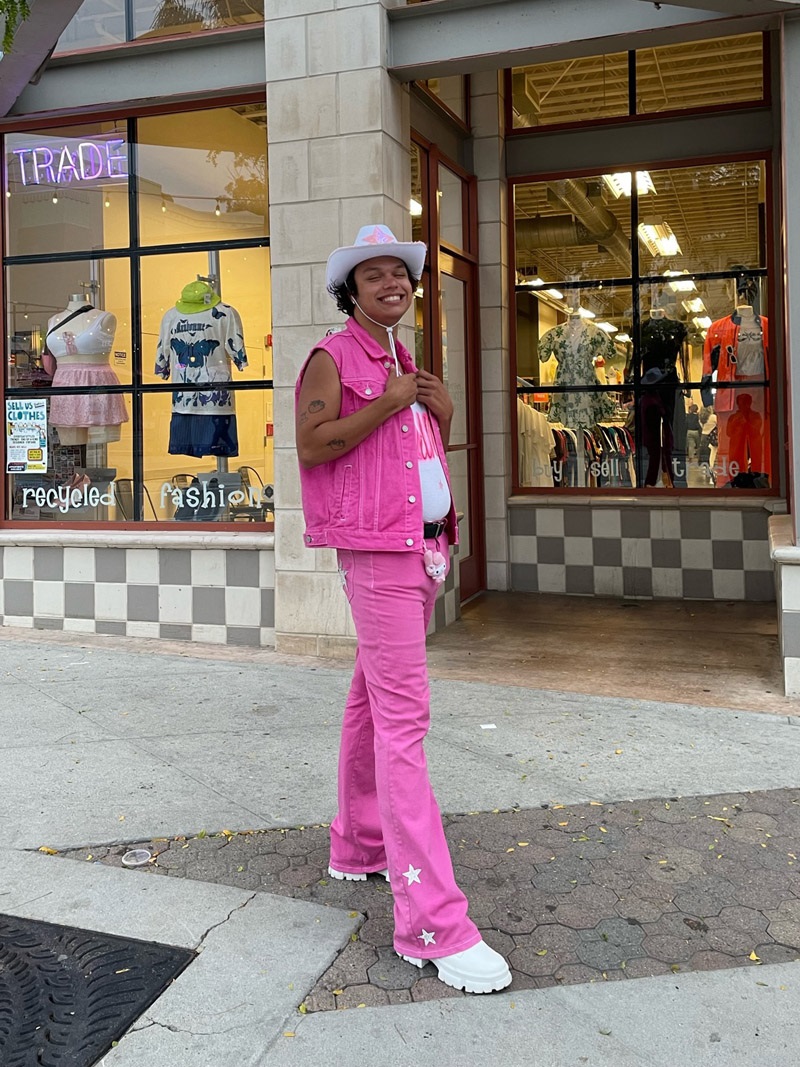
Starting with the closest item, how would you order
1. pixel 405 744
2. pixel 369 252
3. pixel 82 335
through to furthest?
pixel 405 744, pixel 369 252, pixel 82 335

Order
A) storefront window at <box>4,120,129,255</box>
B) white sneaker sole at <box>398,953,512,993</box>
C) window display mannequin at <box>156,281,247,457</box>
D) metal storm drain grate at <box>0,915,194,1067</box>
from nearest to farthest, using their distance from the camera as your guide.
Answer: metal storm drain grate at <box>0,915,194,1067</box> → white sneaker sole at <box>398,953,512,993</box> → window display mannequin at <box>156,281,247,457</box> → storefront window at <box>4,120,129,255</box>

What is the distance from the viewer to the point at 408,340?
21.4 feet

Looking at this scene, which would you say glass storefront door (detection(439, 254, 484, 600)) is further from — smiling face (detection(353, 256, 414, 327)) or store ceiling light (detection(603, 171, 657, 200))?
smiling face (detection(353, 256, 414, 327))

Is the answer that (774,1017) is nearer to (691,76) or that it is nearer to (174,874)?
(174,874)

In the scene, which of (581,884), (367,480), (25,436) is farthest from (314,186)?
(581,884)

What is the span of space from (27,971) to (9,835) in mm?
990

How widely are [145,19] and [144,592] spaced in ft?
11.9

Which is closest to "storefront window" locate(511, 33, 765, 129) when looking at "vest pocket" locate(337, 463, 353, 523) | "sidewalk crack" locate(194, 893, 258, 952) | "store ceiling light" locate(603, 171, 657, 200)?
"store ceiling light" locate(603, 171, 657, 200)

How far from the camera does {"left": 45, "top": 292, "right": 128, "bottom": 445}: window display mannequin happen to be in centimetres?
702

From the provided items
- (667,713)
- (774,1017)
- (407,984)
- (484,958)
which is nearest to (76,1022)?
(407,984)

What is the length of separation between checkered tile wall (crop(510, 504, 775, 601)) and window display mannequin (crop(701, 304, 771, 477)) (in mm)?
482

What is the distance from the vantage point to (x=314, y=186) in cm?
619

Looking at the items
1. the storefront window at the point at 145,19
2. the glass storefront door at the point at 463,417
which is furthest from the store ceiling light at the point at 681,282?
the storefront window at the point at 145,19

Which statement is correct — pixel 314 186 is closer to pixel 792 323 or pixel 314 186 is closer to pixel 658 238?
pixel 792 323
